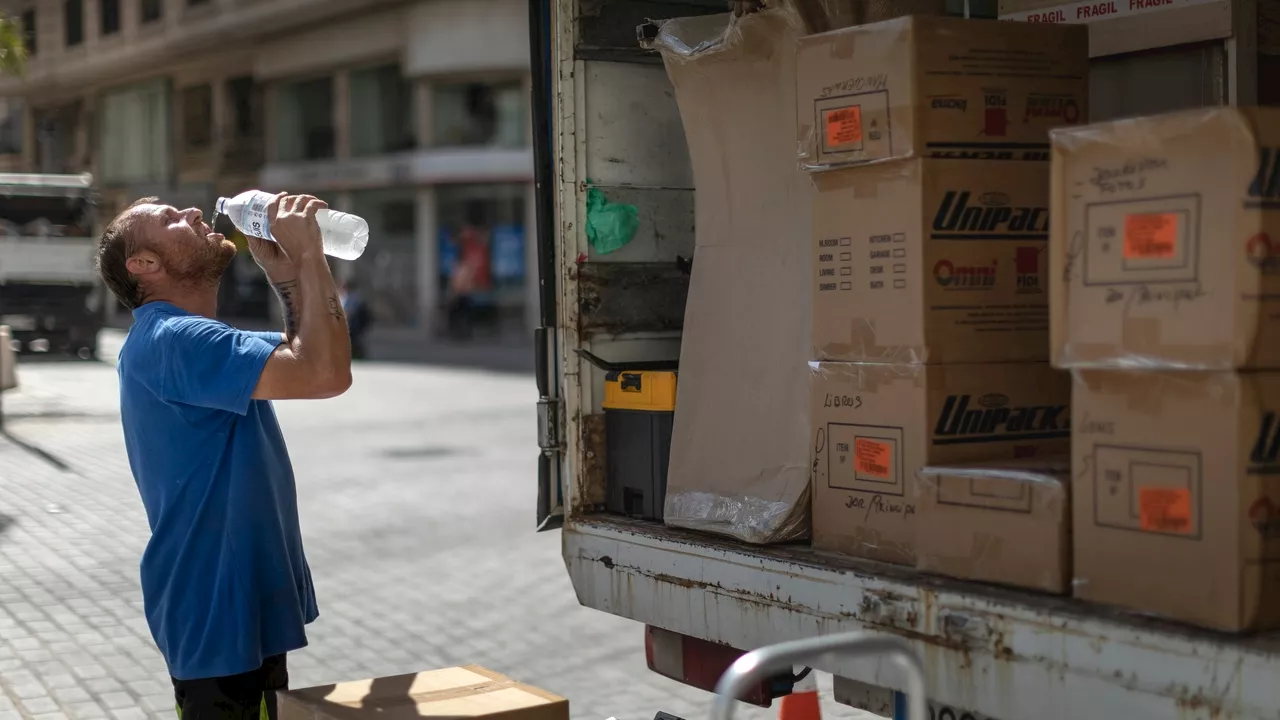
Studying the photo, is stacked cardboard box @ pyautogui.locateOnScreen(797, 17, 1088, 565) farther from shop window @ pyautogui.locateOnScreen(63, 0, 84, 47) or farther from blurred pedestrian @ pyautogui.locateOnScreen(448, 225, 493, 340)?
shop window @ pyautogui.locateOnScreen(63, 0, 84, 47)

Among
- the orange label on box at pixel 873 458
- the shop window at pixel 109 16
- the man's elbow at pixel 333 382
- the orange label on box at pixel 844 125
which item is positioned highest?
the shop window at pixel 109 16

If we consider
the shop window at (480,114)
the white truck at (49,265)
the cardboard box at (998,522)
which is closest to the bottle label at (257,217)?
the cardboard box at (998,522)

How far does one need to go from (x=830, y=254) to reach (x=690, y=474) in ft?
2.89

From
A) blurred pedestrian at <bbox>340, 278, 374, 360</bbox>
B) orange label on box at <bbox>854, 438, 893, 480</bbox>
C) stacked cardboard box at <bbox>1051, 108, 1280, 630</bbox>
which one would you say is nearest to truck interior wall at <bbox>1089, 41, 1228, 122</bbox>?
orange label on box at <bbox>854, 438, 893, 480</bbox>

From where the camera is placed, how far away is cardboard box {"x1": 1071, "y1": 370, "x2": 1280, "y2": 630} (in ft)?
8.73

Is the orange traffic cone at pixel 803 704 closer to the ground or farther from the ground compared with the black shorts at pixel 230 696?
closer to the ground

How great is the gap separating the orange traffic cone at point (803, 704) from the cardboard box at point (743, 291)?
0.80 meters

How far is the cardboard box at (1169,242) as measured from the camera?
2625 millimetres

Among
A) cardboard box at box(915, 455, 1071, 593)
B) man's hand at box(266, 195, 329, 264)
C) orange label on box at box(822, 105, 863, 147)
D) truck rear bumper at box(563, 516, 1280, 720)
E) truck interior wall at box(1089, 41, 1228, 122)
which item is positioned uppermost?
truck interior wall at box(1089, 41, 1228, 122)

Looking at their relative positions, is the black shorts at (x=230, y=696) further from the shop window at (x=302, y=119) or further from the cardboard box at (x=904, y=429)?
the shop window at (x=302, y=119)

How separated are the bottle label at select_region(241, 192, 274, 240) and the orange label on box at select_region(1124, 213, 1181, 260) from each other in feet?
6.28

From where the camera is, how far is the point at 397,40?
33.0m

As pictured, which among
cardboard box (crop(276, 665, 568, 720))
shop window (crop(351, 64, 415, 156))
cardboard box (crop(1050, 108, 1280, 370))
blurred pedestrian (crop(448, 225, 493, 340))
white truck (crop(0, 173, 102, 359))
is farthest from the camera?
shop window (crop(351, 64, 415, 156))

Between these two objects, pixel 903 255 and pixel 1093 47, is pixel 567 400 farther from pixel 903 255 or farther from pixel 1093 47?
pixel 1093 47
